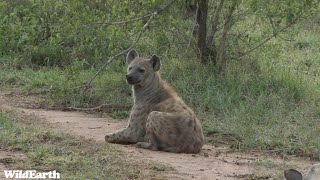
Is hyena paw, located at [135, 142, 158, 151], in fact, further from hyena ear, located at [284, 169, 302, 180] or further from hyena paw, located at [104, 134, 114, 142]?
hyena ear, located at [284, 169, 302, 180]

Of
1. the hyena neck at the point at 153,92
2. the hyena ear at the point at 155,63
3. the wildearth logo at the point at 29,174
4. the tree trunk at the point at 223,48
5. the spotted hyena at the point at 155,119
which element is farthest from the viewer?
the tree trunk at the point at 223,48

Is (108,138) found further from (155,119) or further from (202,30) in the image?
(202,30)

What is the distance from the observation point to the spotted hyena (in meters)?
6.77

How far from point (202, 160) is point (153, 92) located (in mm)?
1160

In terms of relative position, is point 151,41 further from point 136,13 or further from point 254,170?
point 254,170

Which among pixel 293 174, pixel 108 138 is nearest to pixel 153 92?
pixel 108 138

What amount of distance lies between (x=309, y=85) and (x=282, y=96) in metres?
0.73

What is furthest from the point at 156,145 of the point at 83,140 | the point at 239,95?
the point at 239,95

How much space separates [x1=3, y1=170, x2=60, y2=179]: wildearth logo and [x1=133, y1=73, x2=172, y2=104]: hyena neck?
200 cm

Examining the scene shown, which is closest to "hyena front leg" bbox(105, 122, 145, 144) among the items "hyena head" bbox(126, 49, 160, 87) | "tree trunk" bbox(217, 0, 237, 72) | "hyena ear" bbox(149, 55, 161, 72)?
"hyena head" bbox(126, 49, 160, 87)

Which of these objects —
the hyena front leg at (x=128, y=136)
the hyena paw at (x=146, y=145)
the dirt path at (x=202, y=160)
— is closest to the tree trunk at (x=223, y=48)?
the dirt path at (x=202, y=160)

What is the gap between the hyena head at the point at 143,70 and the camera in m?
7.45

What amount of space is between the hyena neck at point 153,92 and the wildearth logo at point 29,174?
2.00 m

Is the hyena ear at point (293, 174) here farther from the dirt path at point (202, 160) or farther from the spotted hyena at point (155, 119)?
the spotted hyena at point (155, 119)
